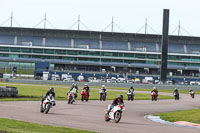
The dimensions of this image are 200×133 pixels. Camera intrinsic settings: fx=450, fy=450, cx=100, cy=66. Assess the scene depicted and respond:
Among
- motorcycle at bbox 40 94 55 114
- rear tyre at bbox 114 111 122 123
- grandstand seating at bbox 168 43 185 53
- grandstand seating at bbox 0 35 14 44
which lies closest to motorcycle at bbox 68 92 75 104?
motorcycle at bbox 40 94 55 114

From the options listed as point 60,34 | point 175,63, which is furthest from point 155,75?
point 60,34

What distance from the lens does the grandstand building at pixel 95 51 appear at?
13562 centimetres

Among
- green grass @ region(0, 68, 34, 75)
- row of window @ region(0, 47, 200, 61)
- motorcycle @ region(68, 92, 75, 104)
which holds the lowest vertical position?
motorcycle @ region(68, 92, 75, 104)

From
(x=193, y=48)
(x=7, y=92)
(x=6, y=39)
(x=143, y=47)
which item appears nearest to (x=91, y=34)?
(x=143, y=47)

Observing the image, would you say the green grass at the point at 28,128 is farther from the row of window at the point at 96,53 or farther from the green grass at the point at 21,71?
the row of window at the point at 96,53

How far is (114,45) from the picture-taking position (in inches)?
5536

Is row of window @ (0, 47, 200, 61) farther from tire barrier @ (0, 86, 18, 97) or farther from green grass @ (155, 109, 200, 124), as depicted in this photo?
green grass @ (155, 109, 200, 124)

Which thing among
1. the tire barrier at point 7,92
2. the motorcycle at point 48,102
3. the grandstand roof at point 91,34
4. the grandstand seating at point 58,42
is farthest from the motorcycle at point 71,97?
the grandstand roof at point 91,34

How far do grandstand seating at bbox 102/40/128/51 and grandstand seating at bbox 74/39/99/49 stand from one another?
2522mm

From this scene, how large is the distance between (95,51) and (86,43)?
548cm

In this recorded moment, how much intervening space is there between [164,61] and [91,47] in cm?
4479

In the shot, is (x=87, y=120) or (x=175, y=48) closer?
(x=87, y=120)

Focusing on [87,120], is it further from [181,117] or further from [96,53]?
[96,53]

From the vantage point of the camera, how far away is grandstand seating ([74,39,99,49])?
139 meters
